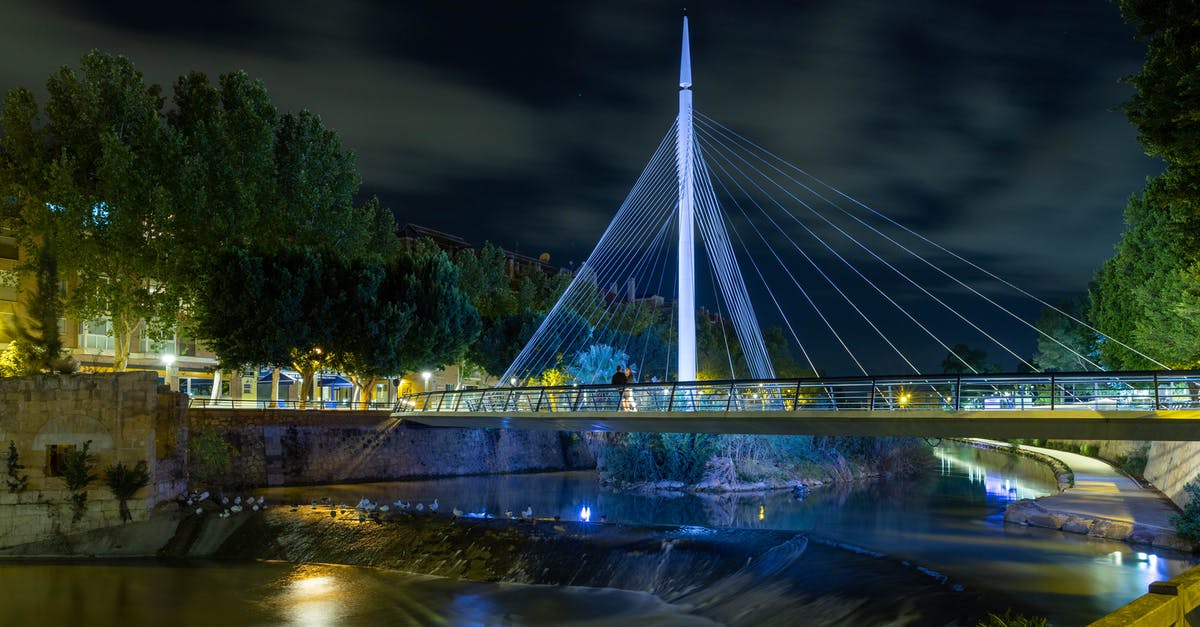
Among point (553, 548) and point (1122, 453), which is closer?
point (553, 548)

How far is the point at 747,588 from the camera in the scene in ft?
61.8

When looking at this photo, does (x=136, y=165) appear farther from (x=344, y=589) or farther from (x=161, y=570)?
(x=344, y=589)

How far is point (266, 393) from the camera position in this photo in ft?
219

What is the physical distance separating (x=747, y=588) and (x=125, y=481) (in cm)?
1784

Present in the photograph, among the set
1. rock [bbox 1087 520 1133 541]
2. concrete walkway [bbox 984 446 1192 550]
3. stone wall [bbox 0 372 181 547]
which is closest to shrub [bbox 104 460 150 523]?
stone wall [bbox 0 372 181 547]

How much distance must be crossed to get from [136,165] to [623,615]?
30145 millimetres

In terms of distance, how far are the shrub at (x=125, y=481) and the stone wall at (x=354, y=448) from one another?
6896 millimetres

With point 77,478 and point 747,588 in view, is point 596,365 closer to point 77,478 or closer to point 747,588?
point 77,478

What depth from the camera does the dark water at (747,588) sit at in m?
16.7

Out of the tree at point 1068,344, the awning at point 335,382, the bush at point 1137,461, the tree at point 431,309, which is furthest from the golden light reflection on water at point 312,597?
the tree at point 1068,344

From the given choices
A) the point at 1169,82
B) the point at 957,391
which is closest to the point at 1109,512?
the point at 957,391

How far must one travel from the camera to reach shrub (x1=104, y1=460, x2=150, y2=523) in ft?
81.0

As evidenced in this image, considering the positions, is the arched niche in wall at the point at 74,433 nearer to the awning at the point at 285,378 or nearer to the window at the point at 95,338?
the window at the point at 95,338

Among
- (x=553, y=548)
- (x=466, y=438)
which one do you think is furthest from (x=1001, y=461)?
(x=553, y=548)
